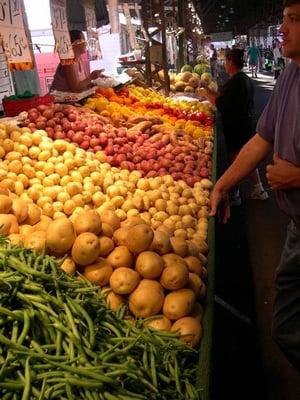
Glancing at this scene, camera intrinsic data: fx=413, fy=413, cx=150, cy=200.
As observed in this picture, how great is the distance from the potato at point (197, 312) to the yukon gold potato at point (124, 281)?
0.33 metres

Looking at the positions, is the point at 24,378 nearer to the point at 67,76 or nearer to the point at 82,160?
the point at 82,160

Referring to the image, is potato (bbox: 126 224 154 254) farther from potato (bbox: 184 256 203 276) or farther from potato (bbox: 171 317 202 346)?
potato (bbox: 171 317 202 346)

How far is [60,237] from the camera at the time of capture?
2.13m

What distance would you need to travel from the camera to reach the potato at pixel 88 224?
221 centimetres

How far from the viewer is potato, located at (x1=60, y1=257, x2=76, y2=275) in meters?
Answer: 2.10

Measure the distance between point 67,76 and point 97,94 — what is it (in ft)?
1.73

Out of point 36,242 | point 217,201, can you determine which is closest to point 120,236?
point 36,242

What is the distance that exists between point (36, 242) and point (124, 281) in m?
0.50

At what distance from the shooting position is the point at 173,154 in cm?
463

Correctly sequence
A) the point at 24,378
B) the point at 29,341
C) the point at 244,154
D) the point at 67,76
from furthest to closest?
the point at 67,76 < the point at 244,154 < the point at 29,341 < the point at 24,378

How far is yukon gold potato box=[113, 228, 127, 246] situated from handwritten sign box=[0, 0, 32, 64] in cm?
196

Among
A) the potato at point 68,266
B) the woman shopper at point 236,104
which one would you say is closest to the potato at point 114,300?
the potato at point 68,266

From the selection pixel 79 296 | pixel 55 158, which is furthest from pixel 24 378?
pixel 55 158

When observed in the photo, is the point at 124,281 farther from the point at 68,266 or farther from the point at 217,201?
the point at 217,201
